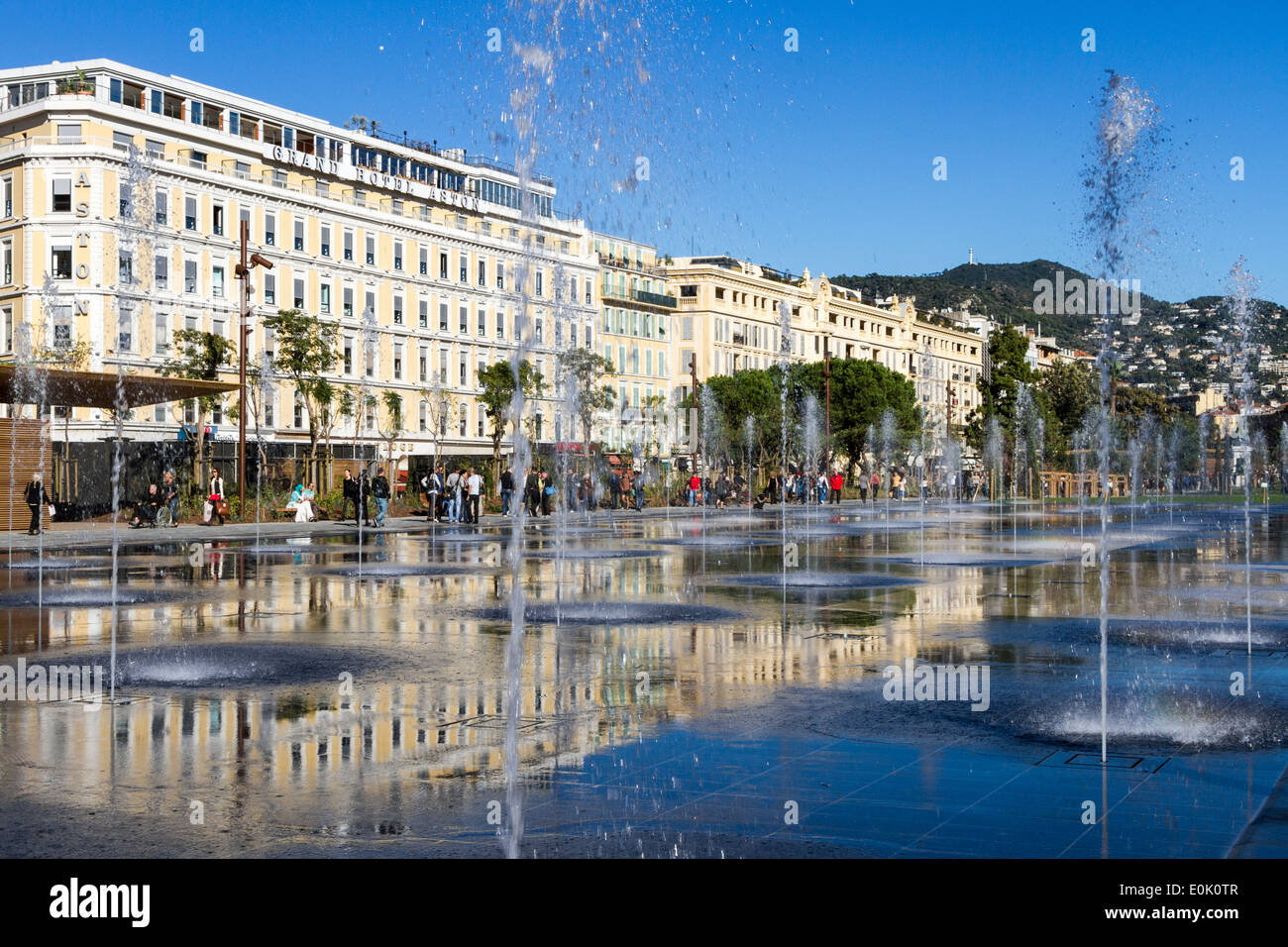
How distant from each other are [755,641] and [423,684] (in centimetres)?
356

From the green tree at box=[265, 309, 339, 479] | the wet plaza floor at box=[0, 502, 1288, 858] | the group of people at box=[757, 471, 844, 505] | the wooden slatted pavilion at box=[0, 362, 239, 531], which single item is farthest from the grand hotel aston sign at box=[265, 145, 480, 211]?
the wet plaza floor at box=[0, 502, 1288, 858]

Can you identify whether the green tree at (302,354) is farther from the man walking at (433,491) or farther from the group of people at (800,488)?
the group of people at (800,488)

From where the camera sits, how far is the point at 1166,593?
17.0 m

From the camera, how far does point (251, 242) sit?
2616 inches

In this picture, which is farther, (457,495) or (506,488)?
(506,488)

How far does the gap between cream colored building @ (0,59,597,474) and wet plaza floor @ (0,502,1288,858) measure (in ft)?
104

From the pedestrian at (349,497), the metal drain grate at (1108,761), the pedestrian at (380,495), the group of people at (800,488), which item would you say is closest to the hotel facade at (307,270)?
the pedestrian at (349,497)

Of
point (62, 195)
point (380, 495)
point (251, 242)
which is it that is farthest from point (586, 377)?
point (380, 495)

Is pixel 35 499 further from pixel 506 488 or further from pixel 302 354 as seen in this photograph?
pixel 302 354

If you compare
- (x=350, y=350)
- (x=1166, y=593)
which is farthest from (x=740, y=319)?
(x=1166, y=593)

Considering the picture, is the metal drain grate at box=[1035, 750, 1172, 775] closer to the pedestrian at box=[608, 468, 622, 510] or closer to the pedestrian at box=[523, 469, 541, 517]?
the pedestrian at box=[523, 469, 541, 517]

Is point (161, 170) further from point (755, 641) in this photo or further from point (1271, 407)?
point (1271, 407)
